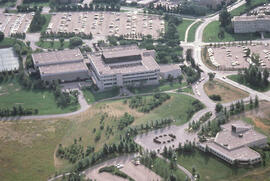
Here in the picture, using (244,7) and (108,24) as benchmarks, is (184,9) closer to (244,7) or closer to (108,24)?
(244,7)

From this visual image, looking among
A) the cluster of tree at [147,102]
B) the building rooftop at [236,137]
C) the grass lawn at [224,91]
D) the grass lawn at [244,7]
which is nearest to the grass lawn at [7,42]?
the cluster of tree at [147,102]

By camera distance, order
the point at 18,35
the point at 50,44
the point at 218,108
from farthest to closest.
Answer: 1. the point at 18,35
2. the point at 50,44
3. the point at 218,108

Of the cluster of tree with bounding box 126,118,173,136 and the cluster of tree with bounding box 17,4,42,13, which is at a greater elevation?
the cluster of tree with bounding box 17,4,42,13

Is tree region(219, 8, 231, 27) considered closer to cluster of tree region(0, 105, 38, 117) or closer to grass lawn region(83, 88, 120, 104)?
grass lawn region(83, 88, 120, 104)

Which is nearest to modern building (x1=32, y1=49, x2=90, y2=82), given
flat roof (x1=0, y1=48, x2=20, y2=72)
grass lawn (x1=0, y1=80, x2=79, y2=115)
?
flat roof (x1=0, y1=48, x2=20, y2=72)

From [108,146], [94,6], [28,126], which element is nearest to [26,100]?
[28,126]

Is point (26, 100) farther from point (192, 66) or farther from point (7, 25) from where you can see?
point (7, 25)

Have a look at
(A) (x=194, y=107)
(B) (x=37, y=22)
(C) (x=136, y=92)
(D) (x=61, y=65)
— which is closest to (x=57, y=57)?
(D) (x=61, y=65)
